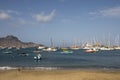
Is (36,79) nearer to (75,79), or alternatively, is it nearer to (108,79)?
(75,79)

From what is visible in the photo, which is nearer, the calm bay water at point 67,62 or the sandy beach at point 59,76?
the sandy beach at point 59,76

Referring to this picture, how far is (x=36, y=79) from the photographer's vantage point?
33031 millimetres

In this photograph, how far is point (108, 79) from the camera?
32.9 metres

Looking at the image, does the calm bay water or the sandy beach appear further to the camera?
the calm bay water

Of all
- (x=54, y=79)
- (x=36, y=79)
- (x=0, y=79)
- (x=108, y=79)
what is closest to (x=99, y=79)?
(x=108, y=79)

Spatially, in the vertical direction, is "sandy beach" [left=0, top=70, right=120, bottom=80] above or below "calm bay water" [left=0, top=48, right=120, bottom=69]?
above

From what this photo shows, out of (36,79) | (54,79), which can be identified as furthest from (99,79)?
(36,79)

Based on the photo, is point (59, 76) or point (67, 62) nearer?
point (59, 76)

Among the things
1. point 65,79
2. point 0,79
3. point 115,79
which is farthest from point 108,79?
point 0,79

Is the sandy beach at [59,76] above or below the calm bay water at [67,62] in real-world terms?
above

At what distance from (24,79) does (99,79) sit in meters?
10.0

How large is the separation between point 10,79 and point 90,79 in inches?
417

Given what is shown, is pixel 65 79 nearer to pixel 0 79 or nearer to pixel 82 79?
pixel 82 79

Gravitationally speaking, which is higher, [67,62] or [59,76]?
[59,76]
